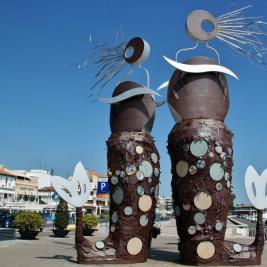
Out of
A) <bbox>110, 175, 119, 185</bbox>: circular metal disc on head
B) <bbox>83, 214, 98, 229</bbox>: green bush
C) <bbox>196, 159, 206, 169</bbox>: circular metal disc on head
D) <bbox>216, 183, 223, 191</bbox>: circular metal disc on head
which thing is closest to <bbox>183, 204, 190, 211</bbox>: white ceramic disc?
<bbox>216, 183, 223, 191</bbox>: circular metal disc on head

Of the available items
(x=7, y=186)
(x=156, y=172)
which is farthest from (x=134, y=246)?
(x=7, y=186)

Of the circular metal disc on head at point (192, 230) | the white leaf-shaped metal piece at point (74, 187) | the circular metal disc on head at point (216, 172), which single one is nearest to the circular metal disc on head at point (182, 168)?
the circular metal disc on head at point (216, 172)

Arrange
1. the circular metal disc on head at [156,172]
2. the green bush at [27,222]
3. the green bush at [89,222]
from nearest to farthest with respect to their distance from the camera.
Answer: the circular metal disc on head at [156,172] → the green bush at [27,222] → the green bush at [89,222]

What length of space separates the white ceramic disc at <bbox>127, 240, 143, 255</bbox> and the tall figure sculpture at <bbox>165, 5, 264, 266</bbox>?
112cm

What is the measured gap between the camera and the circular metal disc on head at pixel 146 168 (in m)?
12.9

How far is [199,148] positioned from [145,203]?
2.15 m

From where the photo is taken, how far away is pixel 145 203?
12820 mm

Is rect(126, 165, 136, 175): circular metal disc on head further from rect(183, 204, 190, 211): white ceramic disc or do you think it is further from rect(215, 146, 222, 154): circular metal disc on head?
rect(215, 146, 222, 154): circular metal disc on head

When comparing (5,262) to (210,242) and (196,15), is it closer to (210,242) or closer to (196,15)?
(210,242)

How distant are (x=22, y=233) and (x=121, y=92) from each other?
35.8 ft

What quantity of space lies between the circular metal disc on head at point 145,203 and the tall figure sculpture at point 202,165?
0.70 meters

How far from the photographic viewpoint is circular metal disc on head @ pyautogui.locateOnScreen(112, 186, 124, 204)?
1276cm

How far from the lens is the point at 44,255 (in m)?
14.9

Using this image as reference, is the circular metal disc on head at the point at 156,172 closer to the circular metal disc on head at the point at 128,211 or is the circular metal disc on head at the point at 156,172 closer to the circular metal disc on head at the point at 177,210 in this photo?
the circular metal disc on head at the point at 177,210
